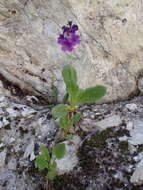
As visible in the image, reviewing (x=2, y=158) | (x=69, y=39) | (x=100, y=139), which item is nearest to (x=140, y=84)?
(x=100, y=139)

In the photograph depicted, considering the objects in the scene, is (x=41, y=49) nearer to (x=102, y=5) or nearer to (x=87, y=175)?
(x=102, y=5)

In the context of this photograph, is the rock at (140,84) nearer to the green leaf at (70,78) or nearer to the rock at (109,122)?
the rock at (109,122)

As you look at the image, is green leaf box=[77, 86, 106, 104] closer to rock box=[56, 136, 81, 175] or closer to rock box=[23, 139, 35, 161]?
rock box=[56, 136, 81, 175]

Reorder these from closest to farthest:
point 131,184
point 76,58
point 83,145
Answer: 1. point 131,184
2. point 83,145
3. point 76,58

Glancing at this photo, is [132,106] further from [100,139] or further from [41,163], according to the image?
[41,163]

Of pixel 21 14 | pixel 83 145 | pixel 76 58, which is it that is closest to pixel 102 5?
pixel 76 58

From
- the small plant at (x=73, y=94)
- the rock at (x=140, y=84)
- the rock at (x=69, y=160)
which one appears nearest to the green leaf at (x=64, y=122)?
the small plant at (x=73, y=94)
